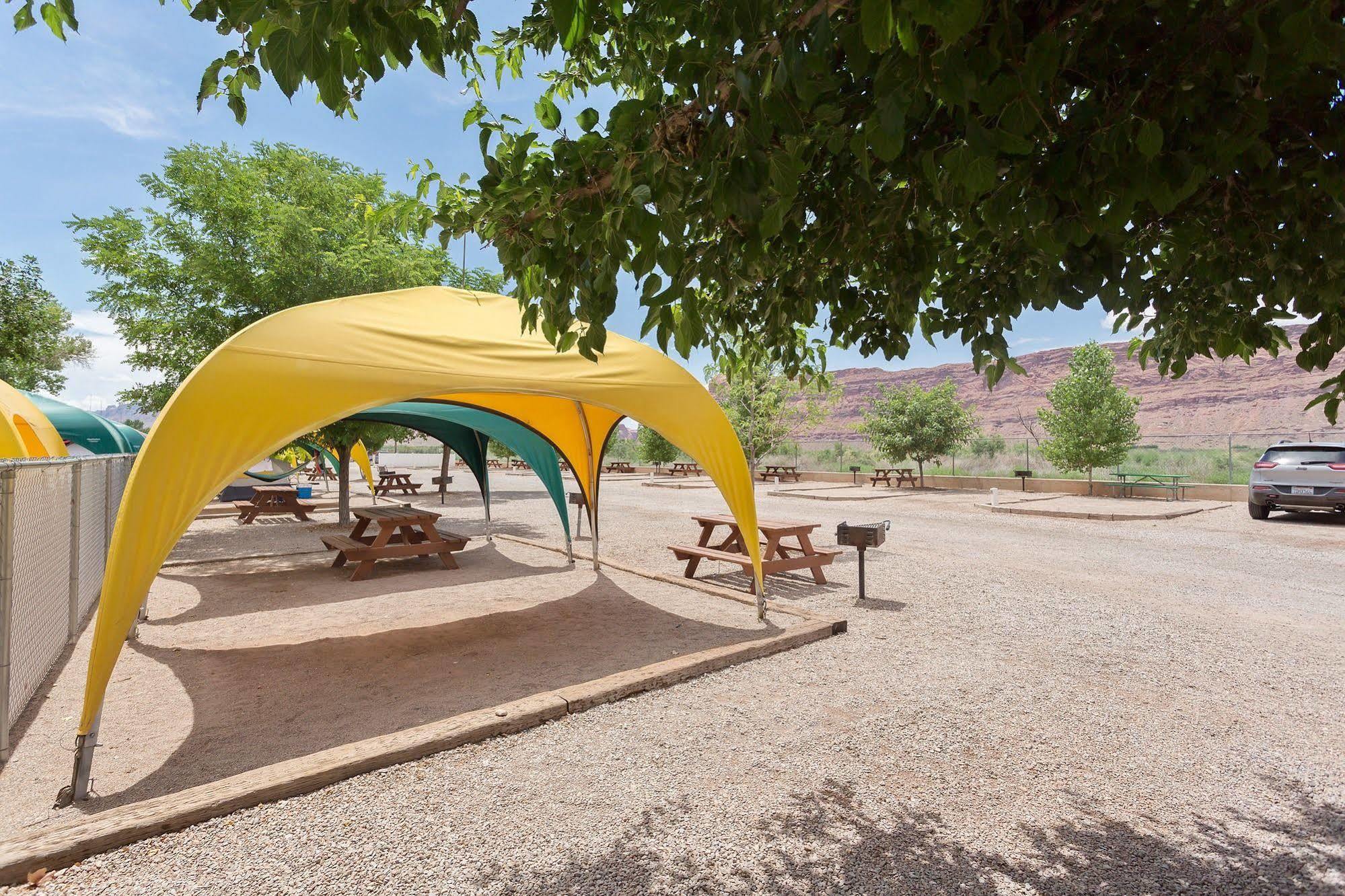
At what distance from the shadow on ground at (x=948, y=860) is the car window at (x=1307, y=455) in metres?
16.0

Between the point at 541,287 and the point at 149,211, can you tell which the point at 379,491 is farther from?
the point at 541,287

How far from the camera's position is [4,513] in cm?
402

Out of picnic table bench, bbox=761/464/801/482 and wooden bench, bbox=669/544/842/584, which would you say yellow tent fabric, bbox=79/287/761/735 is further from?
picnic table bench, bbox=761/464/801/482

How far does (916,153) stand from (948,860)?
10.1ft

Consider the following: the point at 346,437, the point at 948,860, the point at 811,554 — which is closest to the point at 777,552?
the point at 811,554

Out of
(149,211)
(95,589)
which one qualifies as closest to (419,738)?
(95,589)

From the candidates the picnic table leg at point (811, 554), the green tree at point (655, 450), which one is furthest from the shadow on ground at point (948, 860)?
the green tree at point (655, 450)

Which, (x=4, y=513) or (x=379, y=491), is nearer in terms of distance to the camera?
(x=4, y=513)

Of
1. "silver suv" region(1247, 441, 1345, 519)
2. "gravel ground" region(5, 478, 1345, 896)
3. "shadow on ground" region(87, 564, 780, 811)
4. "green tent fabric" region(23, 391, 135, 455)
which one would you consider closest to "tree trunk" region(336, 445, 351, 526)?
"green tent fabric" region(23, 391, 135, 455)

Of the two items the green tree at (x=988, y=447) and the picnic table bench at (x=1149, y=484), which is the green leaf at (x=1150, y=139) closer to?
the picnic table bench at (x=1149, y=484)

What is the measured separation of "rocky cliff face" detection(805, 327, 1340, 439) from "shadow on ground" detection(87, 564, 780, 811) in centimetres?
4495

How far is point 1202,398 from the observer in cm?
7350

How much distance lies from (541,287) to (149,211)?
13.9 m

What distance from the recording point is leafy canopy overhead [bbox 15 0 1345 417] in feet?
6.51
